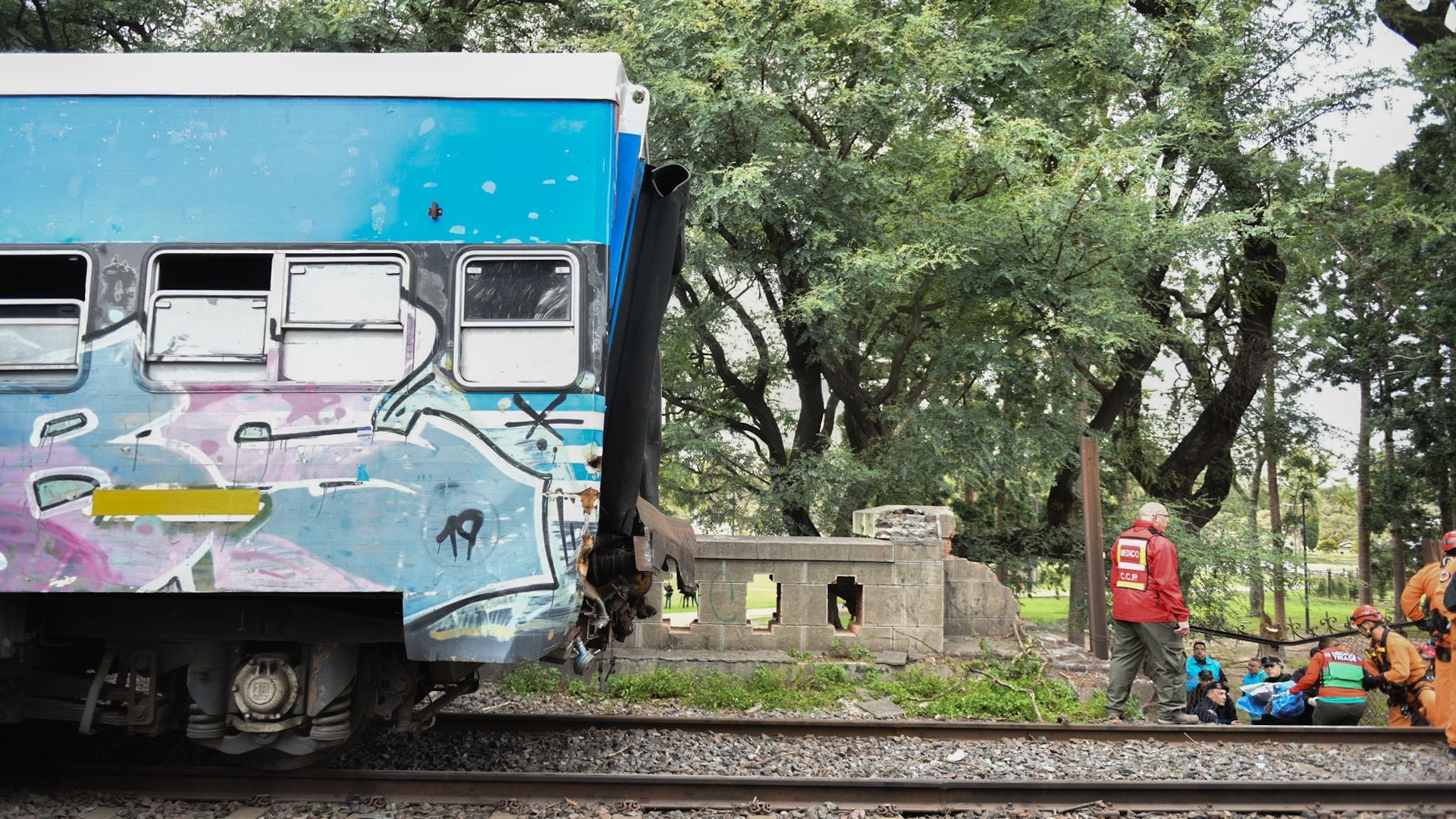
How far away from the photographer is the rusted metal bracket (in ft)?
16.9

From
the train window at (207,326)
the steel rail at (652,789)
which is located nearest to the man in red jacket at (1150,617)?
the steel rail at (652,789)

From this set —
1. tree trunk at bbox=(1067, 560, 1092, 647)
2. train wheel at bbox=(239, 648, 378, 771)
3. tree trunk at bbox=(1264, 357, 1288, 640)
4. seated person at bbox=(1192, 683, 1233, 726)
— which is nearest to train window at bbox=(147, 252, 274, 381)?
train wheel at bbox=(239, 648, 378, 771)

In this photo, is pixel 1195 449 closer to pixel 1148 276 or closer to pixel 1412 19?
pixel 1148 276

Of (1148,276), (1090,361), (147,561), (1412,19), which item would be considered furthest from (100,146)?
(1412,19)

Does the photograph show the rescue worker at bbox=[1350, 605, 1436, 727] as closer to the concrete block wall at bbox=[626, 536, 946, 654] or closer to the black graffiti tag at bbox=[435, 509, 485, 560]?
the concrete block wall at bbox=[626, 536, 946, 654]

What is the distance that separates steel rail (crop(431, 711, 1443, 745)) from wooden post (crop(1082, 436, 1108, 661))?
199cm

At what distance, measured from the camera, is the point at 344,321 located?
4645 millimetres

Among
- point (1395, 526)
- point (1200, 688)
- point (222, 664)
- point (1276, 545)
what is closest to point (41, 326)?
point (222, 664)

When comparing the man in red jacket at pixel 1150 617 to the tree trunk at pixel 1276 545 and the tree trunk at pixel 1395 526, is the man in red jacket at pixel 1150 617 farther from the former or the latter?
the tree trunk at pixel 1395 526

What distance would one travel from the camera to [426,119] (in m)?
4.78

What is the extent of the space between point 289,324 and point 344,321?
27 cm

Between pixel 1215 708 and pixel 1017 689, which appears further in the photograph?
pixel 1215 708

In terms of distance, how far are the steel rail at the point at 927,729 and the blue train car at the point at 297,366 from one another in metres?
1.77

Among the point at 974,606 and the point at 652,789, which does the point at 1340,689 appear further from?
the point at 652,789
